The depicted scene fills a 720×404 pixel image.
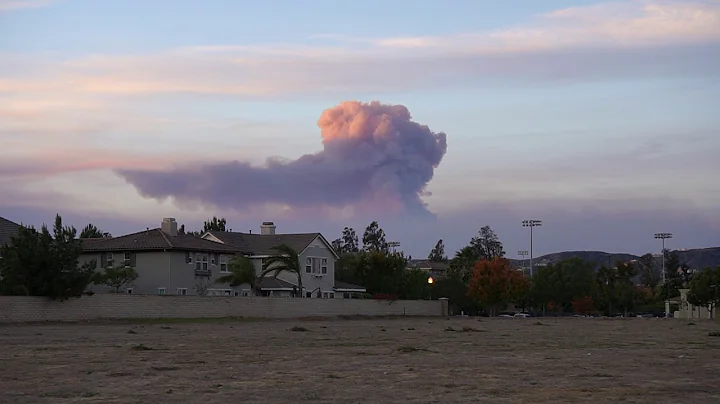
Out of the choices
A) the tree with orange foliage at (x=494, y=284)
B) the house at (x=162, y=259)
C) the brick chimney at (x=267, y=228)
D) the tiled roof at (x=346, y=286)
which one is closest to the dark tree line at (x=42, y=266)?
the house at (x=162, y=259)

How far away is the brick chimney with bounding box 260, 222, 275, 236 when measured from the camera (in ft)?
320

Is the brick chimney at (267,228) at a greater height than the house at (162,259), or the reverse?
the brick chimney at (267,228)

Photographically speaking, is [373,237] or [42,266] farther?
[373,237]

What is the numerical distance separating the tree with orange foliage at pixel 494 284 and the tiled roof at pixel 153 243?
91.4ft

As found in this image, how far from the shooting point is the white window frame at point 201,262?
77.3m

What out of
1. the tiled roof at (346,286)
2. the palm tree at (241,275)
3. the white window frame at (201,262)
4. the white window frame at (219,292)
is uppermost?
the white window frame at (201,262)

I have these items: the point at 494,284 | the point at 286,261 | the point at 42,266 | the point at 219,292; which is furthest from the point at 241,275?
the point at 494,284

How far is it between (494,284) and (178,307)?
145 feet

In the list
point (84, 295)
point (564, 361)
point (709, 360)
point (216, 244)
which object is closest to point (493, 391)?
point (564, 361)

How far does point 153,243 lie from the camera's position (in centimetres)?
7531

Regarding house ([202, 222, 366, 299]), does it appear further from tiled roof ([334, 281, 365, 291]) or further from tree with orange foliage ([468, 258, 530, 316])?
tree with orange foliage ([468, 258, 530, 316])

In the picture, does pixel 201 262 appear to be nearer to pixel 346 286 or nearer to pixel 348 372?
pixel 346 286

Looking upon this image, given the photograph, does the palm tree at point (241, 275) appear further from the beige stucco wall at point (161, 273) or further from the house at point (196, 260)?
the beige stucco wall at point (161, 273)

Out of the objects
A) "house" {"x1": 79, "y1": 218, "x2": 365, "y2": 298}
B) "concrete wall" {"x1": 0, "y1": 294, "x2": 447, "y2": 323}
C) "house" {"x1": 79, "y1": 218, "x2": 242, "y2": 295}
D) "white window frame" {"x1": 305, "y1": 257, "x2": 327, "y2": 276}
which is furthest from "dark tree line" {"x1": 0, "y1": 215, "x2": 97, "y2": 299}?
"white window frame" {"x1": 305, "y1": 257, "x2": 327, "y2": 276}
